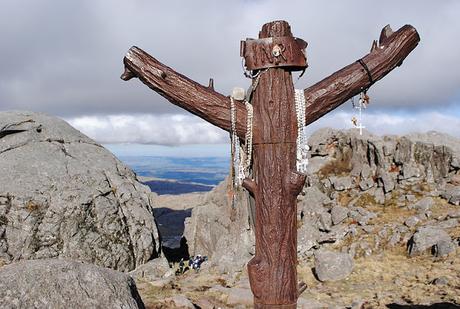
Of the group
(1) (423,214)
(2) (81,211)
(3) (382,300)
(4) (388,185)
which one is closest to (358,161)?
(4) (388,185)

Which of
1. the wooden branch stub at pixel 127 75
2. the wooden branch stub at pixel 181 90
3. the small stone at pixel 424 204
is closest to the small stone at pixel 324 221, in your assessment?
the small stone at pixel 424 204

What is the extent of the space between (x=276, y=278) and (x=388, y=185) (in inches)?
573

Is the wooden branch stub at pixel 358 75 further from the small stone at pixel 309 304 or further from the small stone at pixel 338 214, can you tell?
the small stone at pixel 338 214

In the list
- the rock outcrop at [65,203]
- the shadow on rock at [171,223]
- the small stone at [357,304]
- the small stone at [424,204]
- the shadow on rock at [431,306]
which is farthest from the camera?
the shadow on rock at [171,223]

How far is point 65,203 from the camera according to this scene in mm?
14680

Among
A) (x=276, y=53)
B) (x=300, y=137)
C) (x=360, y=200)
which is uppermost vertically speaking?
(x=276, y=53)

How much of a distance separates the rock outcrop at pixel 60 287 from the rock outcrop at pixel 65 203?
7599 millimetres

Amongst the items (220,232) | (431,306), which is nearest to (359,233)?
(431,306)

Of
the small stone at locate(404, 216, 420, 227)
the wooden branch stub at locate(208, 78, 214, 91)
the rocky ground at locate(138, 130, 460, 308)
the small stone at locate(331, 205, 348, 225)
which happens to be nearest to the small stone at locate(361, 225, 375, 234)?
the rocky ground at locate(138, 130, 460, 308)

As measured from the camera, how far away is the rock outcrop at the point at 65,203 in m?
14.2

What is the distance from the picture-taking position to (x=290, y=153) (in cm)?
443

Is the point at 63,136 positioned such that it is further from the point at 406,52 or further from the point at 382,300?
the point at 406,52

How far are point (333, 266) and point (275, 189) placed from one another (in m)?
9.87

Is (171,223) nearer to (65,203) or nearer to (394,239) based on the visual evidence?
(65,203)
